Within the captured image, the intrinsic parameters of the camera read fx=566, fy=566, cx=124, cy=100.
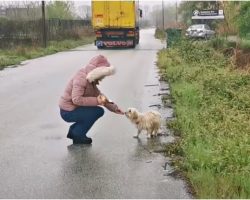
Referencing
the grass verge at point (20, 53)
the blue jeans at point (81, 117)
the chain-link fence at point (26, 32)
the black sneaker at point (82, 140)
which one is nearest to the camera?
the blue jeans at point (81, 117)

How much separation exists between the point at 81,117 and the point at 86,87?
0.46 meters

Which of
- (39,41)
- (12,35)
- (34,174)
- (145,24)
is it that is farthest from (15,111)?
(145,24)

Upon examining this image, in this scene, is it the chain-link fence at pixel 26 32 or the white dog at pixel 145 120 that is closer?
the white dog at pixel 145 120

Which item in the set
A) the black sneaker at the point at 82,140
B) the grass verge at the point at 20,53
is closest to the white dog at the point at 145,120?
the black sneaker at the point at 82,140

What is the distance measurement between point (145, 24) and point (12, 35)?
379ft

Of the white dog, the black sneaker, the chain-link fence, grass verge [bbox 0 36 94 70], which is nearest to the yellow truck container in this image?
grass verge [bbox 0 36 94 70]

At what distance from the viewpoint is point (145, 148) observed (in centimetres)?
785

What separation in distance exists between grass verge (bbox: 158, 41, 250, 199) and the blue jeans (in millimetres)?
1209

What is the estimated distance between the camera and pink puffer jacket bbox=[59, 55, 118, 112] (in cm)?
774

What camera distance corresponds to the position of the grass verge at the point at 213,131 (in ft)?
18.6

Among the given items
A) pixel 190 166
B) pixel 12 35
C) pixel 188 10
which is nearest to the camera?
pixel 190 166

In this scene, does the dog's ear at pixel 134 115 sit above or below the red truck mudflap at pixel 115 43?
above

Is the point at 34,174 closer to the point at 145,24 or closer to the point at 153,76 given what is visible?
the point at 153,76

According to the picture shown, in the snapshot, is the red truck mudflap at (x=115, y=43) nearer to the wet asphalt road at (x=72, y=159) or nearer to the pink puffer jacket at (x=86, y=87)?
the wet asphalt road at (x=72, y=159)
